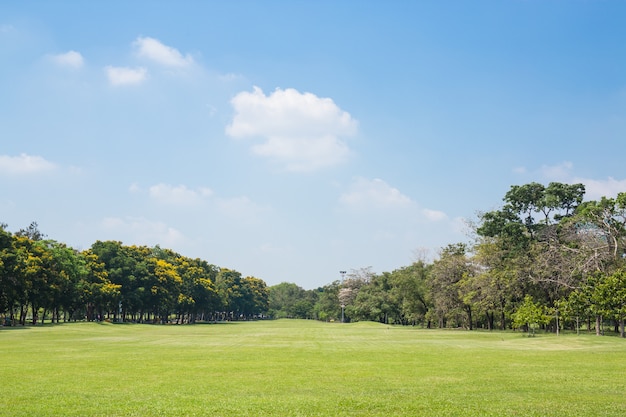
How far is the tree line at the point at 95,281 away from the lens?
68.1 m

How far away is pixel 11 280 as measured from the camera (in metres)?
65.1

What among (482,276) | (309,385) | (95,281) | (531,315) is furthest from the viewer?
(95,281)

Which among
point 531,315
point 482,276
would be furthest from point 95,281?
point 531,315

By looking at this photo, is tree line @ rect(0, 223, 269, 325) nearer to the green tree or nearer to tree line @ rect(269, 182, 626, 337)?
tree line @ rect(269, 182, 626, 337)

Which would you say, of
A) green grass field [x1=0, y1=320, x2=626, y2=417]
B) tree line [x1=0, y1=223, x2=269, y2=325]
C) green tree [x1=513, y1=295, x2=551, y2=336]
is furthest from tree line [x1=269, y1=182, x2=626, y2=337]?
tree line [x1=0, y1=223, x2=269, y2=325]

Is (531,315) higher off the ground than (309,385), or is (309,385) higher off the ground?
(531,315)

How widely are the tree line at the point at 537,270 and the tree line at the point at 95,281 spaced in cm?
5017

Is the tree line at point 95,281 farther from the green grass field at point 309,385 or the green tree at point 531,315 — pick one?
the green tree at point 531,315

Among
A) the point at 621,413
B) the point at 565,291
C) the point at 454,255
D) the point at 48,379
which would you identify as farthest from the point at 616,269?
the point at 48,379

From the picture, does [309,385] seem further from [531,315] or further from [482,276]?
[482,276]

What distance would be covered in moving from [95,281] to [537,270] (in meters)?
71.9

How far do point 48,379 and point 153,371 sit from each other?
426cm

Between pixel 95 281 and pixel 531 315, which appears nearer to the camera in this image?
pixel 531 315

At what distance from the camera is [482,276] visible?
68.8 metres
